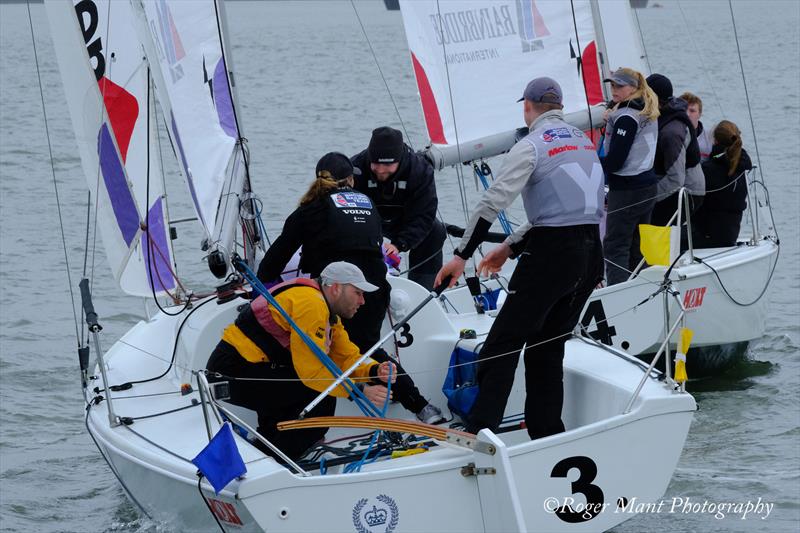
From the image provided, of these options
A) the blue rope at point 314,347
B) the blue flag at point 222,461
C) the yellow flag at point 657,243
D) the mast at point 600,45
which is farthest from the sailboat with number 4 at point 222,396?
the mast at point 600,45

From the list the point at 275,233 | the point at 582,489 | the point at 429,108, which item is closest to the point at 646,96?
the point at 429,108

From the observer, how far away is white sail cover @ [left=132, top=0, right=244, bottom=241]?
5402 mm

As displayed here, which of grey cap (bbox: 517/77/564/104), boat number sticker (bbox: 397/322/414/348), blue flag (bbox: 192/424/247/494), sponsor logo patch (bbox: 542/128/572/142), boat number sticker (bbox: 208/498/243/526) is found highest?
grey cap (bbox: 517/77/564/104)

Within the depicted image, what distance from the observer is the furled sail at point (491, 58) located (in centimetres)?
829

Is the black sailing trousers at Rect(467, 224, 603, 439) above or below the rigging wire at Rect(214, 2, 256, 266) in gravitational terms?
below

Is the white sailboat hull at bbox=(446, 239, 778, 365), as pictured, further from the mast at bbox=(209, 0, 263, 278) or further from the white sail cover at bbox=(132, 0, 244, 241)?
the white sail cover at bbox=(132, 0, 244, 241)

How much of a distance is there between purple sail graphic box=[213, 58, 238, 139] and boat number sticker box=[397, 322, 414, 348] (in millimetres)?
1141

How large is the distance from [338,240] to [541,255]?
0.85 meters

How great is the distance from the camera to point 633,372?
4934mm

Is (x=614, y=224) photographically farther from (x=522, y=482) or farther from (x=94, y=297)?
(x=94, y=297)

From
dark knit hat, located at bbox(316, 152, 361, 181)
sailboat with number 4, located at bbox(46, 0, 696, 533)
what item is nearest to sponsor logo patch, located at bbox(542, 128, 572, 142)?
sailboat with number 4, located at bbox(46, 0, 696, 533)

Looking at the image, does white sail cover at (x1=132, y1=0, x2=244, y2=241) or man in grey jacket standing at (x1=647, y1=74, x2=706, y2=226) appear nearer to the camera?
white sail cover at (x1=132, y1=0, x2=244, y2=241)

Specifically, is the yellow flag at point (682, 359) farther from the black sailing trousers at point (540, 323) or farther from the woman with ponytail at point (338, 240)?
the woman with ponytail at point (338, 240)

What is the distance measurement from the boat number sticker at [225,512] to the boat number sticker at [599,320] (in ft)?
10.6
